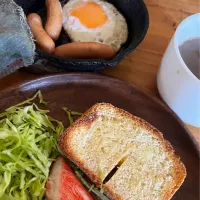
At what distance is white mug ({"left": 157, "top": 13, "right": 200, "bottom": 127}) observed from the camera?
1.05 m

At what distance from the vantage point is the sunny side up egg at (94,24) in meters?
1.28

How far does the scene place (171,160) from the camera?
1.05 meters

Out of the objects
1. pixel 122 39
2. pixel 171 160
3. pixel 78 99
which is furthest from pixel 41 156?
pixel 122 39

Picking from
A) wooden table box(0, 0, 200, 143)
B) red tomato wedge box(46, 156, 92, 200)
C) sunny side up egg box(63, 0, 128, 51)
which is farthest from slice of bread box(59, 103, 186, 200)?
sunny side up egg box(63, 0, 128, 51)

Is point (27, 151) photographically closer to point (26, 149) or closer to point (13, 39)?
point (26, 149)

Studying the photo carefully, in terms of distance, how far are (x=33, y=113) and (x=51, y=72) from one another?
6.8 inches

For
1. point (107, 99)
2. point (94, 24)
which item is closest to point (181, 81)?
point (107, 99)

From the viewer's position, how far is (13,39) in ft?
3.48

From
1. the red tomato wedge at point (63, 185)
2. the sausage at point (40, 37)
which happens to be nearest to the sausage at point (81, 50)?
the sausage at point (40, 37)

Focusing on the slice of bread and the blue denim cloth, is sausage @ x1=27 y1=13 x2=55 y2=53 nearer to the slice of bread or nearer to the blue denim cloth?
the blue denim cloth

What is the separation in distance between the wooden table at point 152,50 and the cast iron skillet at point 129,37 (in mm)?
62

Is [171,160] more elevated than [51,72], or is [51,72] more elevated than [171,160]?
[51,72]

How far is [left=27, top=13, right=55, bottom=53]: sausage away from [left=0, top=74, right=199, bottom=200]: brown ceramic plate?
102mm

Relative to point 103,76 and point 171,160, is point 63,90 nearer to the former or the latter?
point 103,76
